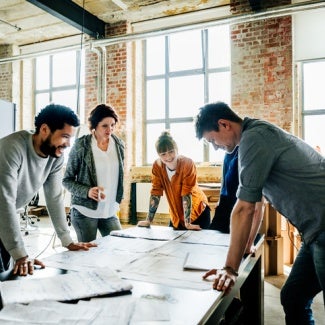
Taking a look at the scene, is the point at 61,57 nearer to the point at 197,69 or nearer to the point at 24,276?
the point at 197,69

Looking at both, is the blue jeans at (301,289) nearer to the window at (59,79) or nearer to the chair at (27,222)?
the chair at (27,222)

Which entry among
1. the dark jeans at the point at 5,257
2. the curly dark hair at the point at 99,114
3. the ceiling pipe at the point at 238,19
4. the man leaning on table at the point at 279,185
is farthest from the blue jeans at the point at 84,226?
the ceiling pipe at the point at 238,19

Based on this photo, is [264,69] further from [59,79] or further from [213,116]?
[59,79]

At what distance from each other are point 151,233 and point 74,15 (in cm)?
459

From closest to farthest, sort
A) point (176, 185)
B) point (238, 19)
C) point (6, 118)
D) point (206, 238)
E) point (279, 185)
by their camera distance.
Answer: point (279, 185)
point (206, 238)
point (176, 185)
point (238, 19)
point (6, 118)

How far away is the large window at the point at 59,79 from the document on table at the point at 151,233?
570 centimetres

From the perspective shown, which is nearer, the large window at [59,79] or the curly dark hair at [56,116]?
the curly dark hair at [56,116]

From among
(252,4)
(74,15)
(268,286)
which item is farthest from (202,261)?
(74,15)

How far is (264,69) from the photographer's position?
17.9 feet

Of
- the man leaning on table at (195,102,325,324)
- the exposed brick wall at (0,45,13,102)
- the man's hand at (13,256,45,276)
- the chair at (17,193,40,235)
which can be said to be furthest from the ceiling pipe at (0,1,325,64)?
the man's hand at (13,256,45,276)

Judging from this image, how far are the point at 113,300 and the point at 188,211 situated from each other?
159cm

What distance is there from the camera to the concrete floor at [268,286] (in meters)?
2.66

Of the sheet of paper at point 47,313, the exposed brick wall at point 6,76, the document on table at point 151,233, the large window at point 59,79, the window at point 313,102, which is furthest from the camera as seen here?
the exposed brick wall at point 6,76

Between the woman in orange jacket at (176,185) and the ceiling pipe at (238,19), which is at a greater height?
the ceiling pipe at (238,19)
